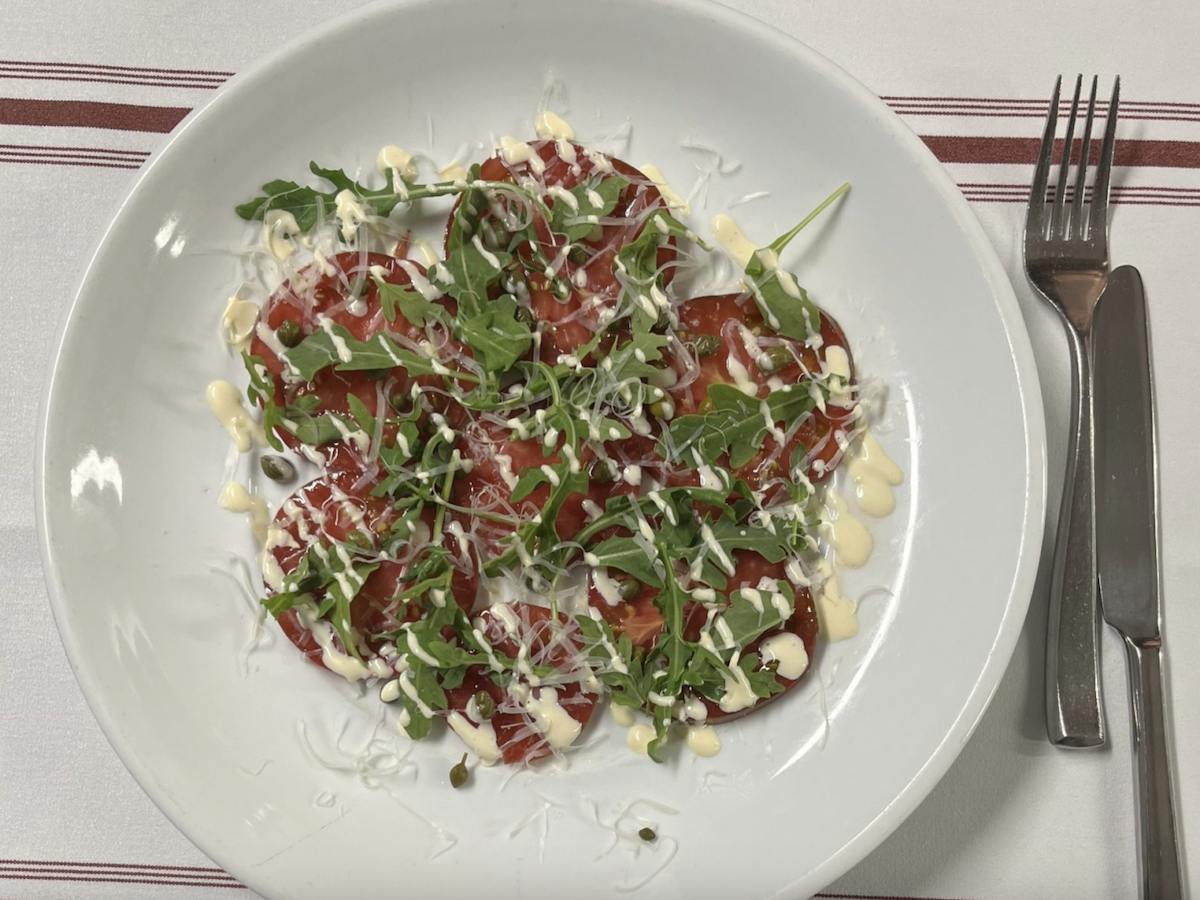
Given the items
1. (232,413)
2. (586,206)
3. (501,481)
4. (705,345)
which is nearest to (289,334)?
(232,413)

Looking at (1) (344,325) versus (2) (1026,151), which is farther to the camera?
(2) (1026,151)

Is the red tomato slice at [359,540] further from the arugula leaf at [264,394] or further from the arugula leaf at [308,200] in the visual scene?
the arugula leaf at [308,200]

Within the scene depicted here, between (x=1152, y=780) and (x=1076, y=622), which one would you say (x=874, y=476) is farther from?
(x=1152, y=780)

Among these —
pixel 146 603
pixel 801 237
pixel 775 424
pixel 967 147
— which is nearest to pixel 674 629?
pixel 775 424

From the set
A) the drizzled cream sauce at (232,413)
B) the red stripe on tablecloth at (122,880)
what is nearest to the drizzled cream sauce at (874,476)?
the drizzled cream sauce at (232,413)

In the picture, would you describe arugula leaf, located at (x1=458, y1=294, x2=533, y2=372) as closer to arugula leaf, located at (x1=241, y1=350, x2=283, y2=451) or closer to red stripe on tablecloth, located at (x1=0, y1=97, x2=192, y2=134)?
arugula leaf, located at (x1=241, y1=350, x2=283, y2=451)

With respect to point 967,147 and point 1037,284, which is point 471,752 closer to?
point 1037,284
